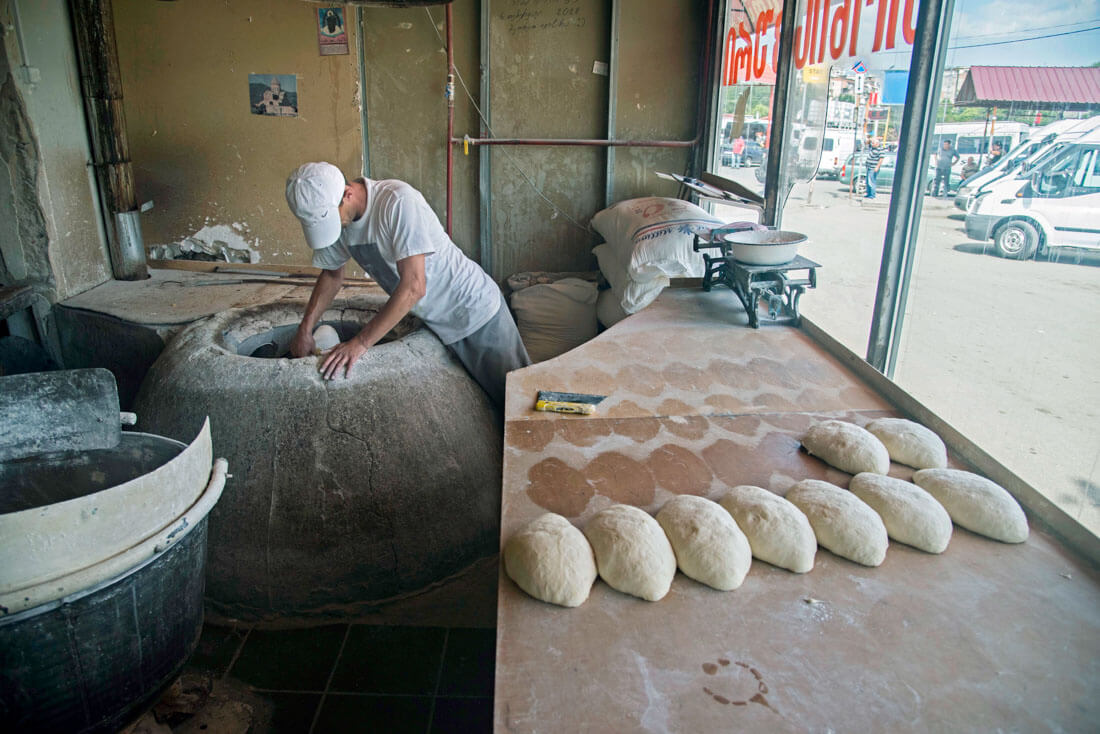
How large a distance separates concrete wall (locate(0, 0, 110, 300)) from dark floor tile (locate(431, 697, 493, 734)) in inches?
127

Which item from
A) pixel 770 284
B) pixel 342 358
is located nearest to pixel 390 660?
pixel 342 358

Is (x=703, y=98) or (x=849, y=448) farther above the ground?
(x=703, y=98)

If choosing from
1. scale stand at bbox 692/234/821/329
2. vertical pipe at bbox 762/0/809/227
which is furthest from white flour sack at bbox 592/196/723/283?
scale stand at bbox 692/234/821/329

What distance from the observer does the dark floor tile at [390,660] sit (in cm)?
218

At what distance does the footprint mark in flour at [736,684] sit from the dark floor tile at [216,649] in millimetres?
1779

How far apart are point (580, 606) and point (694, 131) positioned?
4.03 m

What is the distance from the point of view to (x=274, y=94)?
442cm

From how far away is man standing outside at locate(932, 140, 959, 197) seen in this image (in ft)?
6.89

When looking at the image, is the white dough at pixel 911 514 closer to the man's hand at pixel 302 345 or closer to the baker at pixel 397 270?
the baker at pixel 397 270

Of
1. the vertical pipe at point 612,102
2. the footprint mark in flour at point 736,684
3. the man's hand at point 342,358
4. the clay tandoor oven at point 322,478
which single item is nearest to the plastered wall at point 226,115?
the vertical pipe at point 612,102

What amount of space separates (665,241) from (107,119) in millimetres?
3346

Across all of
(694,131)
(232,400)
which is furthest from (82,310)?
(694,131)

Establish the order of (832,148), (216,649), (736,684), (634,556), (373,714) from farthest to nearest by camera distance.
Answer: (832,148)
(216,649)
(373,714)
(634,556)
(736,684)

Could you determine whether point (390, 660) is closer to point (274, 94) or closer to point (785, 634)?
point (785, 634)
